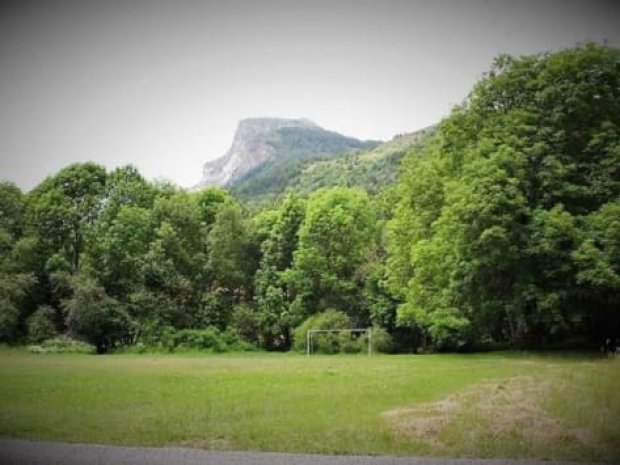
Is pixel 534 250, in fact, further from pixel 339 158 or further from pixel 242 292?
pixel 242 292

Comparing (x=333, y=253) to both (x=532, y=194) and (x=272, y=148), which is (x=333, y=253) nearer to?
(x=272, y=148)

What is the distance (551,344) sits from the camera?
3155 cm

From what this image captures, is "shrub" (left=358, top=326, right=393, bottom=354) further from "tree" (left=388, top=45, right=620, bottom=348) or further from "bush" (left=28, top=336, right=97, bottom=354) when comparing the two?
"bush" (left=28, top=336, right=97, bottom=354)

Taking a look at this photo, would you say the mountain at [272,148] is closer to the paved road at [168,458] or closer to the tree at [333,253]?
the tree at [333,253]

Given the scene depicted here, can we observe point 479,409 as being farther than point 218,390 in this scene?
No

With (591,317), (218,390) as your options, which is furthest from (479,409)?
(591,317)

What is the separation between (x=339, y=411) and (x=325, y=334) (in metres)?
27.3

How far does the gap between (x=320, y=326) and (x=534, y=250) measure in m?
18.9

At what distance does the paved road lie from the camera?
10758 mm

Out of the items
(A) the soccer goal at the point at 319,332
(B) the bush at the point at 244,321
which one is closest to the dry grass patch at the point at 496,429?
(A) the soccer goal at the point at 319,332

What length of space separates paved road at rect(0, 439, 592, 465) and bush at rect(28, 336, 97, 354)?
1054 inches

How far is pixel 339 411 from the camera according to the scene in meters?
14.8

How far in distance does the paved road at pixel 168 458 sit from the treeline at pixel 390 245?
17941mm

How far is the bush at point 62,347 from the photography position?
36475 millimetres
